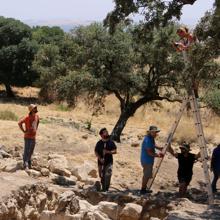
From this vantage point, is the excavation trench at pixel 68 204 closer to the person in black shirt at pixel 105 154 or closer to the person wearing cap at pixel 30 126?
the person in black shirt at pixel 105 154

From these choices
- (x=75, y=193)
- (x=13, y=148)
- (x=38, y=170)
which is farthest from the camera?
(x=13, y=148)

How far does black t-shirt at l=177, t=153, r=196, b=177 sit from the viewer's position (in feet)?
41.2

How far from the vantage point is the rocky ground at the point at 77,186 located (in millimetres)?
11531

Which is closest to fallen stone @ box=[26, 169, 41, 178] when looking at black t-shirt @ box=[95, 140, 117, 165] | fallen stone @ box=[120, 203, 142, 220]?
black t-shirt @ box=[95, 140, 117, 165]

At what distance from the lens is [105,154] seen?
12664 mm

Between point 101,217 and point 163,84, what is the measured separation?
10789 millimetres

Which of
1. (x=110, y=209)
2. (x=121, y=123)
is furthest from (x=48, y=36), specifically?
(x=110, y=209)

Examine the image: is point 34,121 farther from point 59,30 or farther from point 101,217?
point 59,30

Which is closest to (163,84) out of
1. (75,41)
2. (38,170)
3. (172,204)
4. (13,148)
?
(75,41)

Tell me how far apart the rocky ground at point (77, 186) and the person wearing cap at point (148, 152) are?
1.53 ft

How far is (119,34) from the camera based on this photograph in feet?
67.7

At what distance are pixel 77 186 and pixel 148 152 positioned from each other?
239 cm

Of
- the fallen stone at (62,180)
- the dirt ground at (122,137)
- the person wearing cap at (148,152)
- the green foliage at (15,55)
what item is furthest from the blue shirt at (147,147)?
the green foliage at (15,55)

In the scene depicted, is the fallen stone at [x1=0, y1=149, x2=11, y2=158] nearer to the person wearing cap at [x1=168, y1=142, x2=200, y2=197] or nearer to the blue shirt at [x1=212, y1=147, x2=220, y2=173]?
the person wearing cap at [x1=168, y1=142, x2=200, y2=197]
